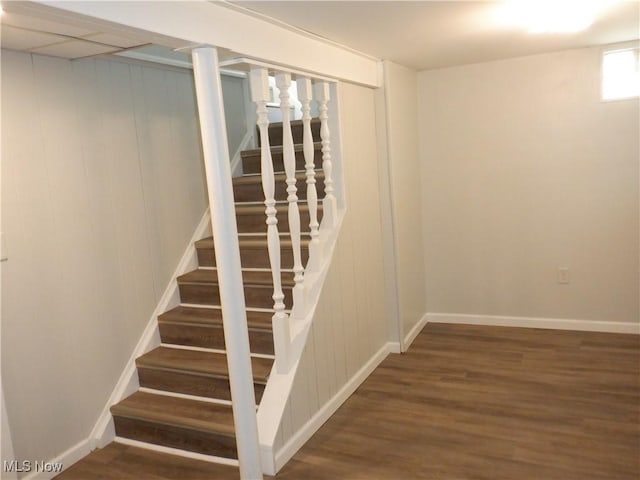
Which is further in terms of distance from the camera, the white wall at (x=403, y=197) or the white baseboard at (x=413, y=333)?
the white baseboard at (x=413, y=333)

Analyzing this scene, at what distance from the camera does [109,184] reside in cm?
297

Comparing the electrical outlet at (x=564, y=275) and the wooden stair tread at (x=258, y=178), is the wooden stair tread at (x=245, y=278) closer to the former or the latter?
the wooden stair tread at (x=258, y=178)

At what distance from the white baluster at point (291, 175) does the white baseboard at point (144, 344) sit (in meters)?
0.98

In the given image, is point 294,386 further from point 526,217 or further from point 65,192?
point 526,217

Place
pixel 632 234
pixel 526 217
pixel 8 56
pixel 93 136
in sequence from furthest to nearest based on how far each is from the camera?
pixel 526 217 < pixel 632 234 < pixel 93 136 < pixel 8 56

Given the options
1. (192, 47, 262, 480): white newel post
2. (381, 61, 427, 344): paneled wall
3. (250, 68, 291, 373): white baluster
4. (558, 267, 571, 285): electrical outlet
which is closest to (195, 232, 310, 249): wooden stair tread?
(250, 68, 291, 373): white baluster

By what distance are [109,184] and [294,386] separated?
149 cm

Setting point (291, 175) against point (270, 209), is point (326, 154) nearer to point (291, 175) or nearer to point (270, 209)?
point (291, 175)

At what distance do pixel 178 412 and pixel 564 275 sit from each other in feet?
9.79

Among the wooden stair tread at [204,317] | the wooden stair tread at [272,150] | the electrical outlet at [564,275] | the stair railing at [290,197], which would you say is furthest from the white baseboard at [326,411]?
the wooden stair tread at [272,150]

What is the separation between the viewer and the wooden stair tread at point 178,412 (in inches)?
106

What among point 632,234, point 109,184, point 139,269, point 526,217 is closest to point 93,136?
point 109,184

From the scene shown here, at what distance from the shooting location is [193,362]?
303cm

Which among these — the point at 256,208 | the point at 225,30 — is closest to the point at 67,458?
the point at 256,208
